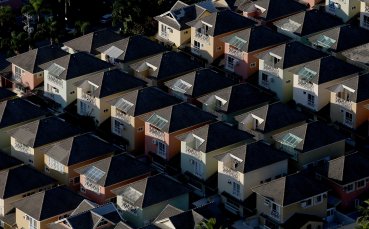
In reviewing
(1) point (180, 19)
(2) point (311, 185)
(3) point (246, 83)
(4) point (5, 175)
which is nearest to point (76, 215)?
(4) point (5, 175)

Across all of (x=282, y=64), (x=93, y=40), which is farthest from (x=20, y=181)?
(x=282, y=64)

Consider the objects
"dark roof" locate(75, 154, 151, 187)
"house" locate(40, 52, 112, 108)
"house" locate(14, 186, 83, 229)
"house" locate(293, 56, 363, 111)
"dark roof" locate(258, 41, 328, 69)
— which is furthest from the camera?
"house" locate(40, 52, 112, 108)

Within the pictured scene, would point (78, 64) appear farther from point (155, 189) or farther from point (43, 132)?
point (155, 189)

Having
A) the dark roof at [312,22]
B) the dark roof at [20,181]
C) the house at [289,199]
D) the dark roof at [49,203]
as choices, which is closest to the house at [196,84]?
the dark roof at [312,22]

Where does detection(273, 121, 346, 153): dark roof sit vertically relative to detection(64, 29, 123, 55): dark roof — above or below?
above

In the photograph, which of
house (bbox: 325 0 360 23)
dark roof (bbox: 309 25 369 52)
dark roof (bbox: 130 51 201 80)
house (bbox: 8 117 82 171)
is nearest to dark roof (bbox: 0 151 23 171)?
house (bbox: 8 117 82 171)

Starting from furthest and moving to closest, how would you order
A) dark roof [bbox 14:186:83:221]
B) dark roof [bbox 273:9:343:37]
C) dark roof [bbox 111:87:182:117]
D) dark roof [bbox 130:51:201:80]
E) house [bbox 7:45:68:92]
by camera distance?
dark roof [bbox 273:9:343:37]
house [bbox 7:45:68:92]
dark roof [bbox 130:51:201:80]
dark roof [bbox 111:87:182:117]
dark roof [bbox 14:186:83:221]

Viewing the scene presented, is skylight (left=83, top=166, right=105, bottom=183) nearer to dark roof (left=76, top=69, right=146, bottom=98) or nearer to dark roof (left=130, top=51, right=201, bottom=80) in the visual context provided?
dark roof (left=76, top=69, right=146, bottom=98)
